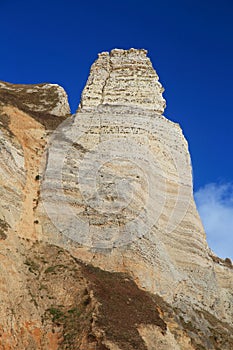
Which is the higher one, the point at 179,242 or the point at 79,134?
the point at 79,134

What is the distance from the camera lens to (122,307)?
86.5ft

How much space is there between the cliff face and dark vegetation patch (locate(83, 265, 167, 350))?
2.9 inches

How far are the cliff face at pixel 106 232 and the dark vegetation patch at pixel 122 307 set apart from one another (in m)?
0.07

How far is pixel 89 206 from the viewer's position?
112 ft

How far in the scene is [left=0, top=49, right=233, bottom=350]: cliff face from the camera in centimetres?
2522

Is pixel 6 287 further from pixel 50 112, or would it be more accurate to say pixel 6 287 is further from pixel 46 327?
pixel 50 112

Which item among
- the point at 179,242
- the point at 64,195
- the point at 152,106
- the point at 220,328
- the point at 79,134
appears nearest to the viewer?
the point at 220,328

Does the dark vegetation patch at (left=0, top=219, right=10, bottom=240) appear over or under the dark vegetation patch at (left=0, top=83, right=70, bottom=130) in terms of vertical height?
Answer: under

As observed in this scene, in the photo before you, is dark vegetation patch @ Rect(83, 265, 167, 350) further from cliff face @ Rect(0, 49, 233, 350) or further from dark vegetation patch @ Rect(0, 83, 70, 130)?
dark vegetation patch @ Rect(0, 83, 70, 130)

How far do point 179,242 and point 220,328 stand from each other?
698 centimetres

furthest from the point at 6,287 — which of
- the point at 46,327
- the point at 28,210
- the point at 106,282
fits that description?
the point at 28,210

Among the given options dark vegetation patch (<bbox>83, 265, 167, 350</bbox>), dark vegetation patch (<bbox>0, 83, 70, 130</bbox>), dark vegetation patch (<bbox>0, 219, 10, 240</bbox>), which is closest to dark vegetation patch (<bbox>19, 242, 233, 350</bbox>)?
dark vegetation patch (<bbox>83, 265, 167, 350</bbox>)

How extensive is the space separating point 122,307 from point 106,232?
6.99 metres

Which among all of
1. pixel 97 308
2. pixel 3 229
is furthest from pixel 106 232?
pixel 97 308
